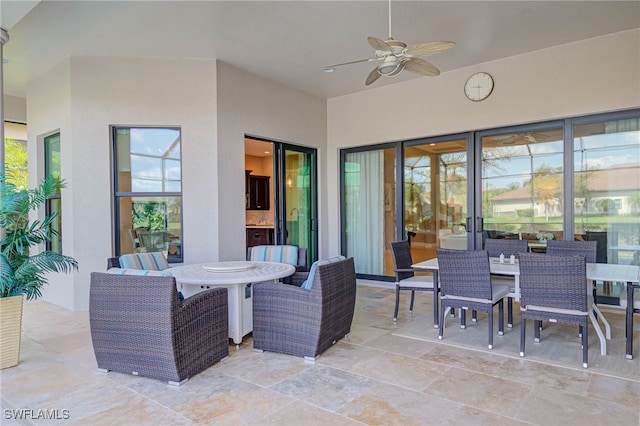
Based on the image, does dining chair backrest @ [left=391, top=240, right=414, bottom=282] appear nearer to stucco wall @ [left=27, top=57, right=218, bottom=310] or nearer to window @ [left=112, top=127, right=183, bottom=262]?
stucco wall @ [left=27, top=57, right=218, bottom=310]

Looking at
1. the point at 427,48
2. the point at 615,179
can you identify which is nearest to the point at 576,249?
the point at 615,179

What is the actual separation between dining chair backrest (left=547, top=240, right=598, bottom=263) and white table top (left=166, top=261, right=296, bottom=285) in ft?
9.43

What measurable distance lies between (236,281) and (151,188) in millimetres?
2590

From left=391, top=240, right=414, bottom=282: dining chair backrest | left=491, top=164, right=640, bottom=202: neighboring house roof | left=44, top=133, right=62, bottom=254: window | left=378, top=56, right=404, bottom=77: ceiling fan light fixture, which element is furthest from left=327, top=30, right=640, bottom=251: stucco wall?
left=44, top=133, right=62, bottom=254: window

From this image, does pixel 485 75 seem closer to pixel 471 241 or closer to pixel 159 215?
pixel 471 241

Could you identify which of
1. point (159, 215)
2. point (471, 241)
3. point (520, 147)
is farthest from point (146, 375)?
point (520, 147)

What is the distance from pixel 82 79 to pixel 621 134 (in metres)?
6.71

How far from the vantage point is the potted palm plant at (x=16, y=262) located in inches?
126

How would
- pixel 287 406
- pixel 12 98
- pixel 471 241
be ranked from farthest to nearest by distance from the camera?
pixel 12 98 < pixel 471 241 < pixel 287 406

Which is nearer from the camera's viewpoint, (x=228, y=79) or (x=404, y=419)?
(x=404, y=419)

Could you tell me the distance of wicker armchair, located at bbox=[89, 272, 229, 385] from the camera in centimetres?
273

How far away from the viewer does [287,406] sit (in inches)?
99.3

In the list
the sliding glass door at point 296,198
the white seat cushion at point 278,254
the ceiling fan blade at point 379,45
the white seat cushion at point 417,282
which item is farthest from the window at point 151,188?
the ceiling fan blade at point 379,45

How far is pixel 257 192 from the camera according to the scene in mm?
9523
